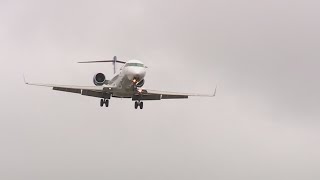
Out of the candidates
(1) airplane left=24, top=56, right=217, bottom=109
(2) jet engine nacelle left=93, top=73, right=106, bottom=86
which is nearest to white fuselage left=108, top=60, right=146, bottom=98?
(1) airplane left=24, top=56, right=217, bottom=109

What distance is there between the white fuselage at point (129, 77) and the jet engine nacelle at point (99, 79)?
14.9ft

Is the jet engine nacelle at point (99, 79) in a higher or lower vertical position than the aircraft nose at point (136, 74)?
lower

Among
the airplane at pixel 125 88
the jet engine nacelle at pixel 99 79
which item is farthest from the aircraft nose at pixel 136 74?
the jet engine nacelle at pixel 99 79

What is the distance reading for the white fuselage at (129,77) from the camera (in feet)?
252

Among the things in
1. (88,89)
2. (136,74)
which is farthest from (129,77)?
(88,89)

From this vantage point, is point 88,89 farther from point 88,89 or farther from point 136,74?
point 136,74

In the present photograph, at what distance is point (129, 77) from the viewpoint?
7694 centimetres

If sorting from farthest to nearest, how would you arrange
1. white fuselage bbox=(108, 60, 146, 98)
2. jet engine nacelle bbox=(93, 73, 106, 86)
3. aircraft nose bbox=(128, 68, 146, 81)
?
jet engine nacelle bbox=(93, 73, 106, 86) → white fuselage bbox=(108, 60, 146, 98) → aircraft nose bbox=(128, 68, 146, 81)

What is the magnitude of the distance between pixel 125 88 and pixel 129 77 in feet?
4.80

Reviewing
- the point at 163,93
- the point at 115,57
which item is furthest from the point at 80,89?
the point at 115,57

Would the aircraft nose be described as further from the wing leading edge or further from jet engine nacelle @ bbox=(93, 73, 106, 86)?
jet engine nacelle @ bbox=(93, 73, 106, 86)

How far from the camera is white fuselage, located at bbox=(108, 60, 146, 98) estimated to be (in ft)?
252

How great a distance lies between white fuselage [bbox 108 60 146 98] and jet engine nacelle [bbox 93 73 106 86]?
4535 millimetres

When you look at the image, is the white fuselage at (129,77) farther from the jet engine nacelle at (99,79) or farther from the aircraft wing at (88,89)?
the jet engine nacelle at (99,79)
